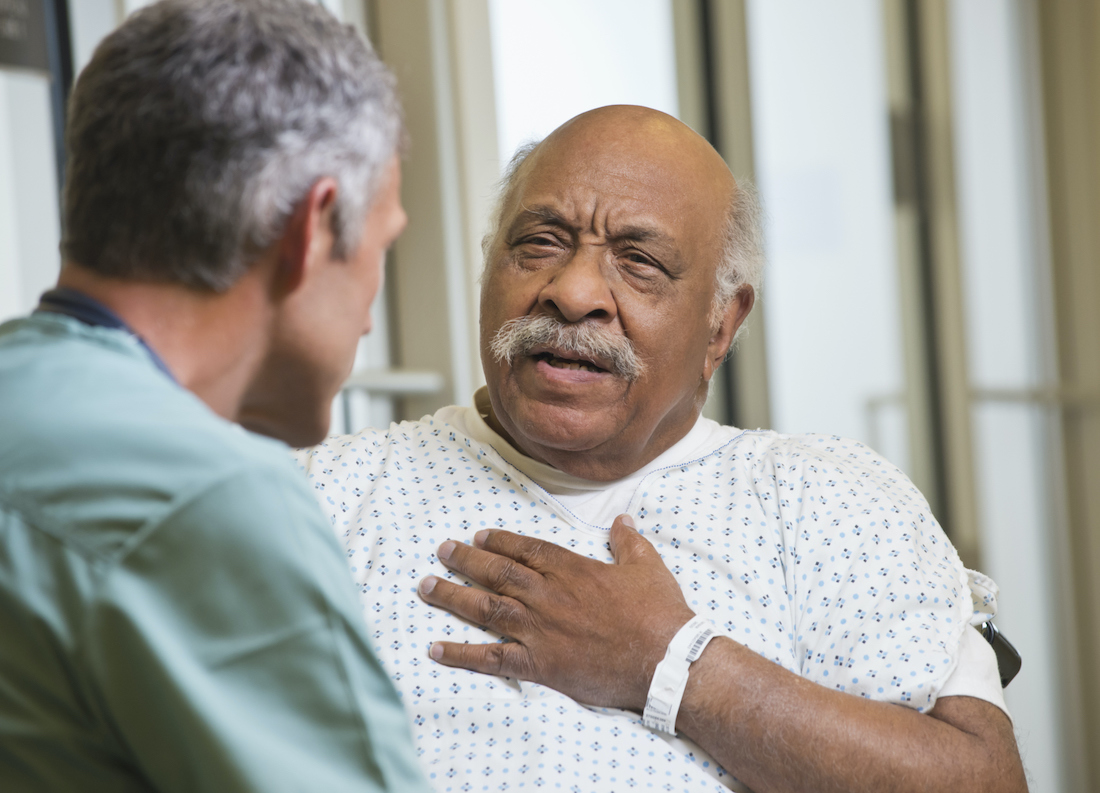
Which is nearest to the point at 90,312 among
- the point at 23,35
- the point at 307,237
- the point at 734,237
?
the point at 307,237

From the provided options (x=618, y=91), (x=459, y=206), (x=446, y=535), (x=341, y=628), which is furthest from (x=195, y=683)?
(x=618, y=91)

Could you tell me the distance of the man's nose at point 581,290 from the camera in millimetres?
1498

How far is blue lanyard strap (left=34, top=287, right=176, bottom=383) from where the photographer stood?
0.79m

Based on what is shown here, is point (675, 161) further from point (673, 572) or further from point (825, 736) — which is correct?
point (825, 736)

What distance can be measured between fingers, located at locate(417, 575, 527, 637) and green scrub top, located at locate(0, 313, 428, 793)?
64 centimetres

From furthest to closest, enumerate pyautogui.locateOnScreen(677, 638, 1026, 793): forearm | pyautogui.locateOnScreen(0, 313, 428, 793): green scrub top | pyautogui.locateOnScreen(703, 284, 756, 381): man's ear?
pyautogui.locateOnScreen(703, 284, 756, 381): man's ear → pyautogui.locateOnScreen(677, 638, 1026, 793): forearm → pyautogui.locateOnScreen(0, 313, 428, 793): green scrub top

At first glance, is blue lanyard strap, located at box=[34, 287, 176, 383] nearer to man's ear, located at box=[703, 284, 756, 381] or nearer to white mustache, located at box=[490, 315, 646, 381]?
white mustache, located at box=[490, 315, 646, 381]

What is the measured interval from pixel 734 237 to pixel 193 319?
1.09 meters

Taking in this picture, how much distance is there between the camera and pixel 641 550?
1450mm

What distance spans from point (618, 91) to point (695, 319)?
1816 millimetres

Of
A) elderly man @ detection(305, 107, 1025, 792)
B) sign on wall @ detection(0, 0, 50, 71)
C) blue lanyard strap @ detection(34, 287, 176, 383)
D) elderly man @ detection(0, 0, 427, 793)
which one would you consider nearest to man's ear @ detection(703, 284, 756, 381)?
elderly man @ detection(305, 107, 1025, 792)

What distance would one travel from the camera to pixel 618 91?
10.6ft

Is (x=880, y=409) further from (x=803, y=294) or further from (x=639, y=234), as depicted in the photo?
(x=639, y=234)

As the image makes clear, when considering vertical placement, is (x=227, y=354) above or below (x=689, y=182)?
below
